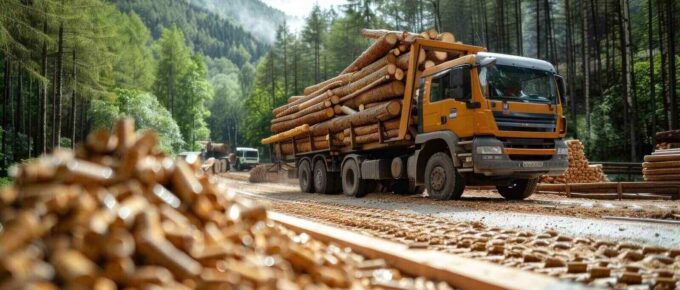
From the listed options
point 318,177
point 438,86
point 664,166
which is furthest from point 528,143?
point 318,177

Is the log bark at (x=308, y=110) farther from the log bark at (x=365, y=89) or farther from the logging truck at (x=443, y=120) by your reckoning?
the log bark at (x=365, y=89)

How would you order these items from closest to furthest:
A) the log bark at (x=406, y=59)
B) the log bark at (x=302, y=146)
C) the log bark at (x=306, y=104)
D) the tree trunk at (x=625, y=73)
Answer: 1. the log bark at (x=406, y=59)
2. the log bark at (x=306, y=104)
3. the log bark at (x=302, y=146)
4. the tree trunk at (x=625, y=73)

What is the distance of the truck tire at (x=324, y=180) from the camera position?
15.1 metres

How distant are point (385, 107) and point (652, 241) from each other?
7492 millimetres

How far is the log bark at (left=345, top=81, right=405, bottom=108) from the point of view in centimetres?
1181

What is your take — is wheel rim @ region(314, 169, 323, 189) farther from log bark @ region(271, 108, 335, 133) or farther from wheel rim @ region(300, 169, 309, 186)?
log bark @ region(271, 108, 335, 133)

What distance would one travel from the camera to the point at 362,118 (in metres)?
12.9

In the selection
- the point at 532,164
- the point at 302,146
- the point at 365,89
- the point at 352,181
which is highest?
the point at 365,89

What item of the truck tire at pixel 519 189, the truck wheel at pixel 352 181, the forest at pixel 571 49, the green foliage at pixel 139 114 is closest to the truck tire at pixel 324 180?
the truck wheel at pixel 352 181

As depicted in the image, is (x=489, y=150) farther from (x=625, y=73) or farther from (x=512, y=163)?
(x=625, y=73)

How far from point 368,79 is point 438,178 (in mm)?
3658

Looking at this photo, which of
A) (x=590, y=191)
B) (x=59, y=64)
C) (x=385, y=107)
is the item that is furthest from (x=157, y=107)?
(x=590, y=191)

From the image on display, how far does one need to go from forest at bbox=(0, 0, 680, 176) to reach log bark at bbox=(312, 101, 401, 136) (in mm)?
12228

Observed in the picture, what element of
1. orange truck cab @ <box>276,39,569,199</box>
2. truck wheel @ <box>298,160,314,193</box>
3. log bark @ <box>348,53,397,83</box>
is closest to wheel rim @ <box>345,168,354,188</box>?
truck wheel @ <box>298,160,314,193</box>
